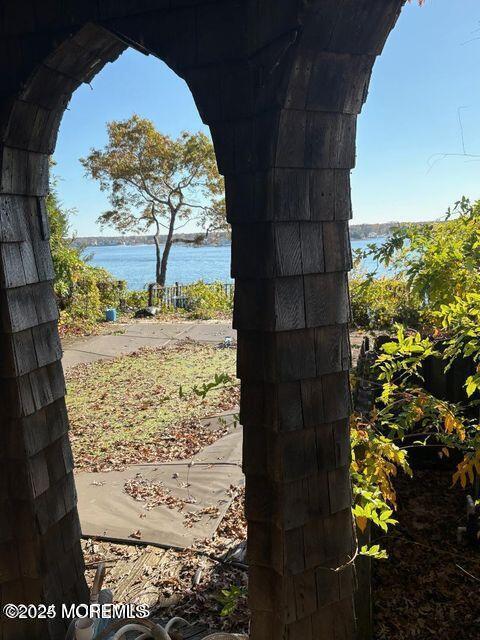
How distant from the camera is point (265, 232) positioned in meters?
1.35

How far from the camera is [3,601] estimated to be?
1.86 meters

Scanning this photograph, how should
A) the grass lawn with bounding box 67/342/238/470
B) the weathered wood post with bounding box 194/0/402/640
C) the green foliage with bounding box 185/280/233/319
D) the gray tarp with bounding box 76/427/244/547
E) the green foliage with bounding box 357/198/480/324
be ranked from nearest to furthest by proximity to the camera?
the weathered wood post with bounding box 194/0/402/640, the green foliage with bounding box 357/198/480/324, the gray tarp with bounding box 76/427/244/547, the grass lawn with bounding box 67/342/238/470, the green foliage with bounding box 185/280/233/319

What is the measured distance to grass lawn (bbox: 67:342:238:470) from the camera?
477 cm

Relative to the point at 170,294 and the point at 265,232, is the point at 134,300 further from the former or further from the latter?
the point at 265,232

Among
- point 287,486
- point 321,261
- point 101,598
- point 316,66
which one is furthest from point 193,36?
point 101,598

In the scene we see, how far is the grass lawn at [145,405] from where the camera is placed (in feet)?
15.7

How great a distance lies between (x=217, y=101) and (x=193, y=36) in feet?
0.64

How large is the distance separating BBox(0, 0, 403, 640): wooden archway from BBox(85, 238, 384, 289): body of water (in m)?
1.37

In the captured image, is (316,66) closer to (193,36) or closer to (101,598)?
(193,36)

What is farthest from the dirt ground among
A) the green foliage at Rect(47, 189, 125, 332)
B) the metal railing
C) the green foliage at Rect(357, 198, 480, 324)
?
the metal railing

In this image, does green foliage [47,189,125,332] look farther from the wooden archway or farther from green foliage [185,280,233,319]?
the wooden archway

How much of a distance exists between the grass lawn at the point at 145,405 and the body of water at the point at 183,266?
6.57ft

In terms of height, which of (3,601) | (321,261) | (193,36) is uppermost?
(193,36)

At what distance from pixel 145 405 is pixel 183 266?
220 ft
